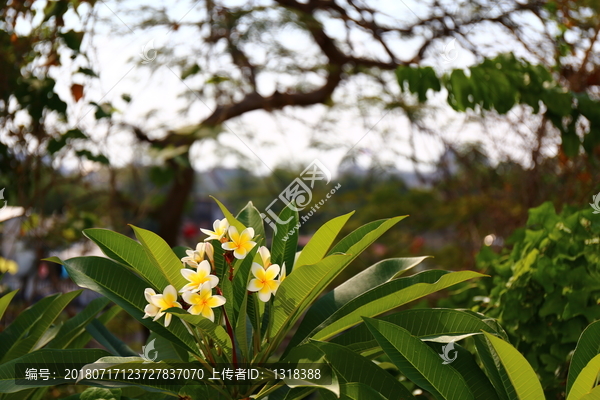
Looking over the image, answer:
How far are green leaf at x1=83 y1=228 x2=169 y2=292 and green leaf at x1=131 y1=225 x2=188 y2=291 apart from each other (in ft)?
0.12

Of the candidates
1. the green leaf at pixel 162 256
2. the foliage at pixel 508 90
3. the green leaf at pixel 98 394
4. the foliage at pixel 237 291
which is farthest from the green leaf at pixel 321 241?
the foliage at pixel 508 90

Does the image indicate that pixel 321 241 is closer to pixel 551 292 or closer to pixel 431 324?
pixel 431 324

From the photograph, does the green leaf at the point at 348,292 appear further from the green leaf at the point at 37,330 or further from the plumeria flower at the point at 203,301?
the green leaf at the point at 37,330

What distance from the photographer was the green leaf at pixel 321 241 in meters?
0.89

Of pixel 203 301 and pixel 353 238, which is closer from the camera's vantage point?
pixel 203 301

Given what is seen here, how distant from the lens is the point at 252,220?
41.6 inches

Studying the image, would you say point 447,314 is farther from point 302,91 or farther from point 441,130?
point 302,91

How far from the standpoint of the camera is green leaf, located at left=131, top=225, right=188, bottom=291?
814mm

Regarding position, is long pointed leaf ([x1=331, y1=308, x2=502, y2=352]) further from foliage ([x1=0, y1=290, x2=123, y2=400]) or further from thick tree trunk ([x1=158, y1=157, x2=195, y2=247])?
thick tree trunk ([x1=158, y1=157, x2=195, y2=247])

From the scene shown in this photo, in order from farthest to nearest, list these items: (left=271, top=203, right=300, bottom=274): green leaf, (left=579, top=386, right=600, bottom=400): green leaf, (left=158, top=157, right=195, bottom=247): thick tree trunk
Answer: (left=158, top=157, right=195, bottom=247): thick tree trunk → (left=271, top=203, right=300, bottom=274): green leaf → (left=579, top=386, right=600, bottom=400): green leaf

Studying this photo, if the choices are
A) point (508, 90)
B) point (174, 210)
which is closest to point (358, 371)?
point (508, 90)

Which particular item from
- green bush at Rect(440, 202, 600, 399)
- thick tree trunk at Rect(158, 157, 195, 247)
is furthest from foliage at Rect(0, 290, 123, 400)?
thick tree trunk at Rect(158, 157, 195, 247)

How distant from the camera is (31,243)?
8.21 feet

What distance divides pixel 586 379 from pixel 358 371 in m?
0.32
